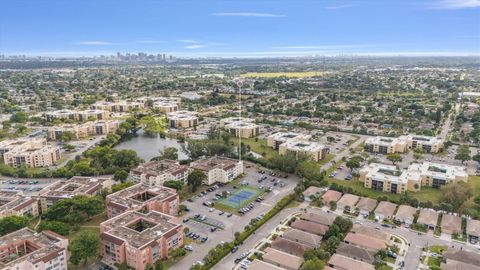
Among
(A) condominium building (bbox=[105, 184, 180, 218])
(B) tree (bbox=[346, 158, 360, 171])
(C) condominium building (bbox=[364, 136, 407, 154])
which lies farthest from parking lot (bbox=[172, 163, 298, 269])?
(C) condominium building (bbox=[364, 136, 407, 154])

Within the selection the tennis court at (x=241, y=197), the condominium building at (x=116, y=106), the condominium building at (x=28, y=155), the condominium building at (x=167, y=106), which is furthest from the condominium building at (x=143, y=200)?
the condominium building at (x=116, y=106)

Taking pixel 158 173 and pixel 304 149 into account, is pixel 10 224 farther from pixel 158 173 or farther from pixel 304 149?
pixel 304 149

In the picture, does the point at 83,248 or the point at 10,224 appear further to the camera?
the point at 10,224

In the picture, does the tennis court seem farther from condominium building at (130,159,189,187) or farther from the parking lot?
condominium building at (130,159,189,187)

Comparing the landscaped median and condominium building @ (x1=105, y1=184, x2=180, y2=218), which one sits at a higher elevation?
condominium building @ (x1=105, y1=184, x2=180, y2=218)

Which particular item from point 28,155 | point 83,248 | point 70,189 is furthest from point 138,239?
point 28,155

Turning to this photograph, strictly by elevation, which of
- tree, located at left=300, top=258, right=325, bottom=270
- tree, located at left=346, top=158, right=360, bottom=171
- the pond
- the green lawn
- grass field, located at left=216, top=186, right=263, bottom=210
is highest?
tree, located at left=346, top=158, right=360, bottom=171

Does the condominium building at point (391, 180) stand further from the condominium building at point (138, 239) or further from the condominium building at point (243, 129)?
the condominium building at point (243, 129)
